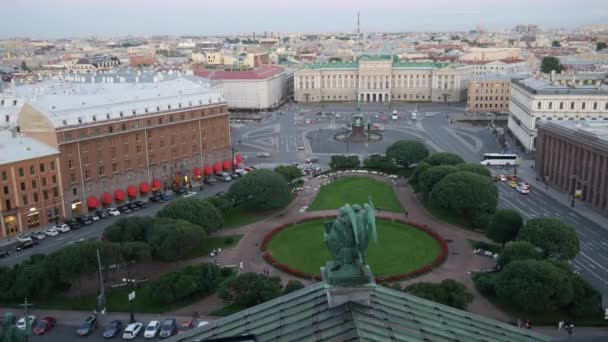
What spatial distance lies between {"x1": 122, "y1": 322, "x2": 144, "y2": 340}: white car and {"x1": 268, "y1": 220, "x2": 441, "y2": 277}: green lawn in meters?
16.0

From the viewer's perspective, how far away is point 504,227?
178 ft

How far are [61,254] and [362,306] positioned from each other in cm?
4043

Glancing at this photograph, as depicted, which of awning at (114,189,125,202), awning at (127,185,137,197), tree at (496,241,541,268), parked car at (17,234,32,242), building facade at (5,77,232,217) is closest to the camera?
tree at (496,241,541,268)

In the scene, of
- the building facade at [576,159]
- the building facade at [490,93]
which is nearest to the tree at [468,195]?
the building facade at [576,159]

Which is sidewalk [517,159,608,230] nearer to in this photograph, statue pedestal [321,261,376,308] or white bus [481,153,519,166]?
white bus [481,153,519,166]

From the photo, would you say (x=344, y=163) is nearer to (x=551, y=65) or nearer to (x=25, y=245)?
(x=25, y=245)

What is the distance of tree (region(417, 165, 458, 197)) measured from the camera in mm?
68375

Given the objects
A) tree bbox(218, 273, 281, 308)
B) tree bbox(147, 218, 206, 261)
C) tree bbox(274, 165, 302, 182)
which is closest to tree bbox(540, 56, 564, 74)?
tree bbox(274, 165, 302, 182)

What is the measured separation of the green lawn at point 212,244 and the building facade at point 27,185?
70.7 feet

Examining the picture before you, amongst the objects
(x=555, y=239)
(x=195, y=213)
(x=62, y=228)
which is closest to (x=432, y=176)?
(x=555, y=239)

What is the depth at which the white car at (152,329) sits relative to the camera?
40716 mm

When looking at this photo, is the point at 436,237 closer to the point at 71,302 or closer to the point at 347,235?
the point at 71,302

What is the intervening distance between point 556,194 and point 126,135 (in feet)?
193

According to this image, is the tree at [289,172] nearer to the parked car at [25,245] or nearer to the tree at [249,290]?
the parked car at [25,245]
